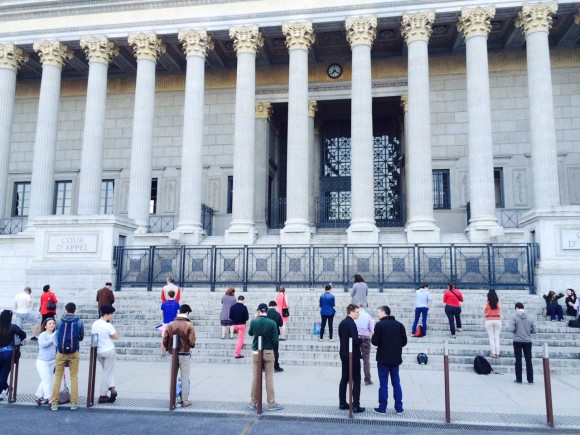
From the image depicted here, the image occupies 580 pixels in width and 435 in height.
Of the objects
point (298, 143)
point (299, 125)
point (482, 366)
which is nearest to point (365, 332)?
point (482, 366)

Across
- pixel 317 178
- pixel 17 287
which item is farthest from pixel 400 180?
pixel 17 287

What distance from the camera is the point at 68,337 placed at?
360 inches

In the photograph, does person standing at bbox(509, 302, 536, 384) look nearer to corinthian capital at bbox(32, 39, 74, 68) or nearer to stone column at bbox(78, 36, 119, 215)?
stone column at bbox(78, 36, 119, 215)

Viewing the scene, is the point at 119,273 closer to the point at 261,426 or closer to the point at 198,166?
the point at 198,166

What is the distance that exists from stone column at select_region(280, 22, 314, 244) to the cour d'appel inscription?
8.45 m

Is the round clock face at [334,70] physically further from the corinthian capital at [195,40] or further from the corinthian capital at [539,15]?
the corinthian capital at [539,15]

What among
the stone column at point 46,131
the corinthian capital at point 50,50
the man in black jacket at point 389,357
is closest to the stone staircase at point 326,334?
the man in black jacket at point 389,357

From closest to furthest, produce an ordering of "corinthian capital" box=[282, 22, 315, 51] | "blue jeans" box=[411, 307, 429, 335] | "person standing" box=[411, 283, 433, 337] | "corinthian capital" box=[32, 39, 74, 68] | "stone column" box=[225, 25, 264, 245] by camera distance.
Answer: "person standing" box=[411, 283, 433, 337] → "blue jeans" box=[411, 307, 429, 335] → "stone column" box=[225, 25, 264, 245] → "corinthian capital" box=[282, 22, 315, 51] → "corinthian capital" box=[32, 39, 74, 68]

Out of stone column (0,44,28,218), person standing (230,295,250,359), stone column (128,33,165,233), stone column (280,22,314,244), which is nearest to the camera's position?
person standing (230,295,250,359)

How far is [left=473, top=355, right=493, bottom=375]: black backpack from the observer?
12.2 metres

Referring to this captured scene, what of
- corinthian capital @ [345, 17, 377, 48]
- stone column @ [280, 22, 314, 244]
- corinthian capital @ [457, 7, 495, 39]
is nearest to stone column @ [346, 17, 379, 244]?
corinthian capital @ [345, 17, 377, 48]

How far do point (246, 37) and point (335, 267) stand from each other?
43.3 feet

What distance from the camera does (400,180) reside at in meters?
32.6

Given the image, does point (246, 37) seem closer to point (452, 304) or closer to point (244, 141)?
point (244, 141)
